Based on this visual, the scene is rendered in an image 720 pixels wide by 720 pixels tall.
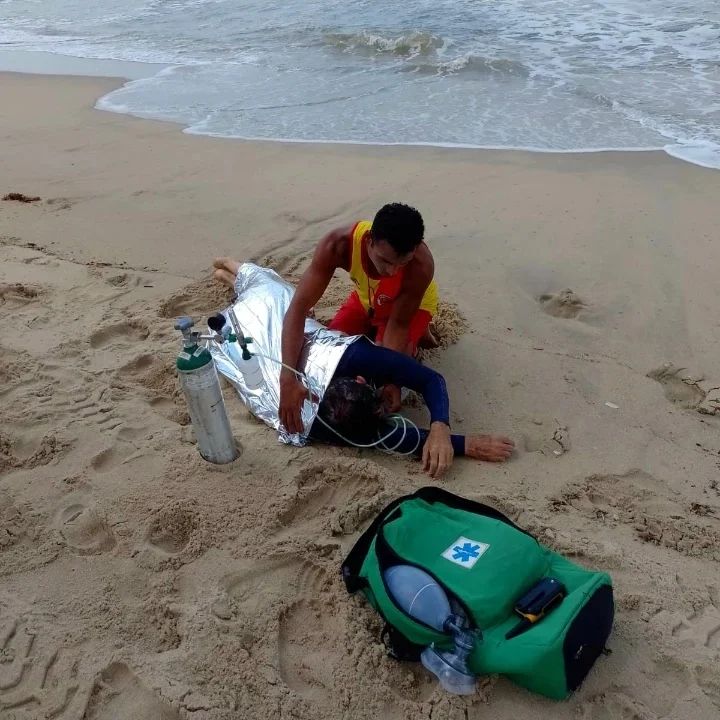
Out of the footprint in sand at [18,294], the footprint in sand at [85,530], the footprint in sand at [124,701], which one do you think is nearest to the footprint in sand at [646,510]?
the footprint in sand at [124,701]

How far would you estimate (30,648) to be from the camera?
6.82 feet

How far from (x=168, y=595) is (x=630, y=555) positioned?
1567 millimetres

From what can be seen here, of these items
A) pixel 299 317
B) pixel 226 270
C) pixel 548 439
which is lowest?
pixel 548 439

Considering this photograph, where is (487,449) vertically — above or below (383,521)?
below

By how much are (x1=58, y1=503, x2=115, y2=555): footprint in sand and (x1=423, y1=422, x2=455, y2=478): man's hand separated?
123 centimetres

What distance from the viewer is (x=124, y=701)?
1957 millimetres

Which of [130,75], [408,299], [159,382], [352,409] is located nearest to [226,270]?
[159,382]

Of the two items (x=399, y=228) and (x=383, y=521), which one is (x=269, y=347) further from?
(x=383, y=521)

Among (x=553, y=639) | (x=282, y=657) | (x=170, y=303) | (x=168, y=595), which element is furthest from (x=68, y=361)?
(x=553, y=639)

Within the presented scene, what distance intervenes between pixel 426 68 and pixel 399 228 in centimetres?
630

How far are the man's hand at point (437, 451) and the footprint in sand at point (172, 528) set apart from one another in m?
0.94

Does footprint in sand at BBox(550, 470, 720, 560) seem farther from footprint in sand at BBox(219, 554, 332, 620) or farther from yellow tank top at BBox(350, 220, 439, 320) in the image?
yellow tank top at BBox(350, 220, 439, 320)

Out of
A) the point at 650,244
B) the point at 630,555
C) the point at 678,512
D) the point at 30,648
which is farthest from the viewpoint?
the point at 650,244

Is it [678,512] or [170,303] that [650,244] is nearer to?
[678,512]
